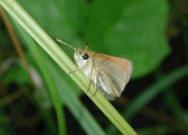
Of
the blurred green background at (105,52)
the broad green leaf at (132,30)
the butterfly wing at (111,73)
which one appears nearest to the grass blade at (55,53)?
the butterfly wing at (111,73)

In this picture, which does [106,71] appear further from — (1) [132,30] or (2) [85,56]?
(1) [132,30]

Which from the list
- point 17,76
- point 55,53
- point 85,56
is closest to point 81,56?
point 85,56

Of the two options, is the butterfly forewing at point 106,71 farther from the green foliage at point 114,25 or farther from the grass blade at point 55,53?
the green foliage at point 114,25

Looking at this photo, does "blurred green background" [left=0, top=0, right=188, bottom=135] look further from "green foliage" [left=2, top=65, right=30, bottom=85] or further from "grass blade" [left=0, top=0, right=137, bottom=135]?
"grass blade" [left=0, top=0, right=137, bottom=135]

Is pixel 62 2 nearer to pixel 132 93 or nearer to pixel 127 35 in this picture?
pixel 127 35

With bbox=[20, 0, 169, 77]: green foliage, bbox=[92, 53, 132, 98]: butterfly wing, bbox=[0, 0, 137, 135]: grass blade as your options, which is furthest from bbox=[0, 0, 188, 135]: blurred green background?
bbox=[0, 0, 137, 135]: grass blade

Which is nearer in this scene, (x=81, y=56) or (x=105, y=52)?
(x=81, y=56)

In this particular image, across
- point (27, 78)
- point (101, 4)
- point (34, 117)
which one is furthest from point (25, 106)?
point (101, 4)
